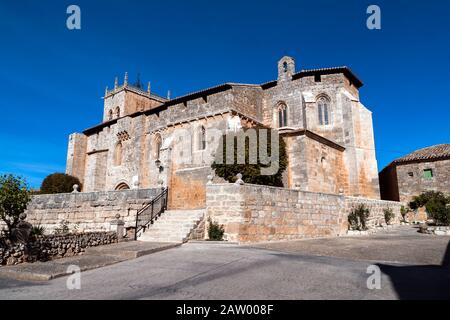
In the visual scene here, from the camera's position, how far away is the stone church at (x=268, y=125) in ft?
67.0

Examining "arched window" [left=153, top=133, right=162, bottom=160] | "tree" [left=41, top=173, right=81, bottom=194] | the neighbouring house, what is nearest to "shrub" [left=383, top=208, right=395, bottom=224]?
the neighbouring house

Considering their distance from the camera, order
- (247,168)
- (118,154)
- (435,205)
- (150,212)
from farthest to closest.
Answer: (118,154) → (435,205) → (247,168) → (150,212)

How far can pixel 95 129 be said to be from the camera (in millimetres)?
33625

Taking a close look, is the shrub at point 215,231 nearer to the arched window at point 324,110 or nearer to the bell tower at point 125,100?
the arched window at point 324,110

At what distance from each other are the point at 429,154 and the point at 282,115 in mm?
13645

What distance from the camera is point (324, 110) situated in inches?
993

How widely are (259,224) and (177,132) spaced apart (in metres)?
13.3

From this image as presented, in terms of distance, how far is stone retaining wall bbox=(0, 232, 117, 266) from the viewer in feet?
27.2

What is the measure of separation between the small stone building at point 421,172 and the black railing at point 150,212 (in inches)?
881

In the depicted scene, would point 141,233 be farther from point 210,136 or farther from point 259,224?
point 210,136

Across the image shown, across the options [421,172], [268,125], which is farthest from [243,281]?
[421,172]
